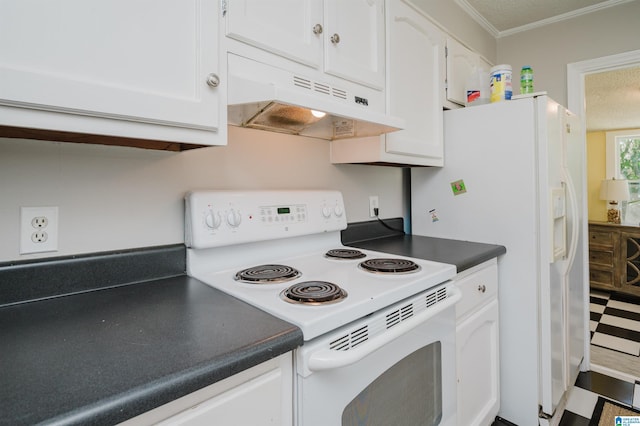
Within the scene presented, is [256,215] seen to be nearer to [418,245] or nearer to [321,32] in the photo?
[321,32]

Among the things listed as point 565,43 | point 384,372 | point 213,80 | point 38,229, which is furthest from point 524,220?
point 38,229

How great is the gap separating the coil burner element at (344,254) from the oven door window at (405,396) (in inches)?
17.5

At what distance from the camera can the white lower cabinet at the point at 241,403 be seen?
1.83 feet

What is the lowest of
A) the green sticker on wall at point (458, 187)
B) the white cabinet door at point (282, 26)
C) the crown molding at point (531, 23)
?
the green sticker on wall at point (458, 187)

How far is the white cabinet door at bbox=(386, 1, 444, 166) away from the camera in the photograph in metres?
1.50

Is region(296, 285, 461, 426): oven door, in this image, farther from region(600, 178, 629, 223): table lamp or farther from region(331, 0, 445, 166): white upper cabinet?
region(600, 178, 629, 223): table lamp

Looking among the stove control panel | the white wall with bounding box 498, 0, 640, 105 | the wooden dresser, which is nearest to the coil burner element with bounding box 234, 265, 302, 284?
the stove control panel

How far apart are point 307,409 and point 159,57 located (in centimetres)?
87

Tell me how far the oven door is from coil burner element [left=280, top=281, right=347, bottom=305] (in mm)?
85

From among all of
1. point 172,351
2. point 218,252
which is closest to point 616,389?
point 218,252

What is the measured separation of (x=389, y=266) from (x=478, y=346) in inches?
25.8

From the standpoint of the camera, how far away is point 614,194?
438 centimetres

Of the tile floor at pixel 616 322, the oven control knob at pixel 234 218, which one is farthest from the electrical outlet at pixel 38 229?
the tile floor at pixel 616 322

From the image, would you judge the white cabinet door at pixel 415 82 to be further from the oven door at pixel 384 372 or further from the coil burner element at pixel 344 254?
the oven door at pixel 384 372
